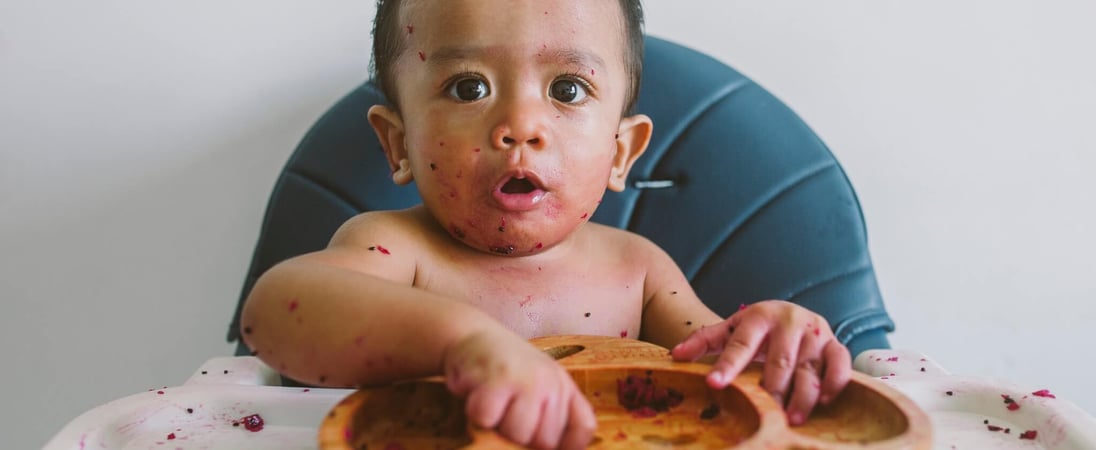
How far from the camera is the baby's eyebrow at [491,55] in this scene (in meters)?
1.05

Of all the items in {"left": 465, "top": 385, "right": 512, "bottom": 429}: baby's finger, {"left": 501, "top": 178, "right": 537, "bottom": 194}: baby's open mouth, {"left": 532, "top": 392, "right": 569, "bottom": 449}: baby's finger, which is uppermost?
{"left": 501, "top": 178, "right": 537, "bottom": 194}: baby's open mouth

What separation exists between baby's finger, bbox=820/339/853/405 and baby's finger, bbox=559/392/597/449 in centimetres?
23

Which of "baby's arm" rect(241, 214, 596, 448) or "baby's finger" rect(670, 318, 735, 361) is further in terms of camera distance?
"baby's finger" rect(670, 318, 735, 361)

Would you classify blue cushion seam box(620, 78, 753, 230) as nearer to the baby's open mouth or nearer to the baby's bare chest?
the baby's bare chest

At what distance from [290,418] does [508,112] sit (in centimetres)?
36

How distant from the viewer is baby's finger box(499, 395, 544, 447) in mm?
663

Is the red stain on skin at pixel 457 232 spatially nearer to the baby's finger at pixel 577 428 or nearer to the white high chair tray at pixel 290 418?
the white high chair tray at pixel 290 418

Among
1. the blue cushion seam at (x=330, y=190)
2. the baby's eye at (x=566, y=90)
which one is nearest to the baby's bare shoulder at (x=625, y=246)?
the baby's eye at (x=566, y=90)

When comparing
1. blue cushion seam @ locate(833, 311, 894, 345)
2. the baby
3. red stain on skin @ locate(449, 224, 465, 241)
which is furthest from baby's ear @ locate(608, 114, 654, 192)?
blue cushion seam @ locate(833, 311, 894, 345)

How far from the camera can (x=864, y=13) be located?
1701 mm

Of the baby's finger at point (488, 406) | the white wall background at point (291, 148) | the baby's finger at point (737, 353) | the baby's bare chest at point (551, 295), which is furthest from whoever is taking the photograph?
the white wall background at point (291, 148)

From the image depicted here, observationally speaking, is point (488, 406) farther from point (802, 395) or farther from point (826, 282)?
point (826, 282)

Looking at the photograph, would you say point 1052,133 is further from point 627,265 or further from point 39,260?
point 39,260

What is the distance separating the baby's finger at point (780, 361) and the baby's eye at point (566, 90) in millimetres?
354
